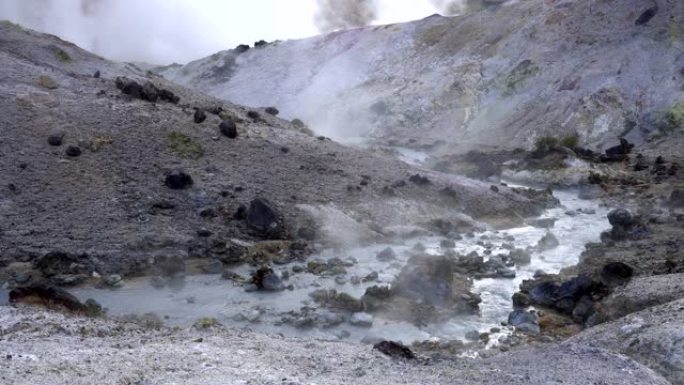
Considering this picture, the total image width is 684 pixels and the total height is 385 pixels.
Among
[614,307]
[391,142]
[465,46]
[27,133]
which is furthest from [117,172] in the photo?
[465,46]

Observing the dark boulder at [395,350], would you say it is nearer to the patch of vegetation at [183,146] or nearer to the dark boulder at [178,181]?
the dark boulder at [178,181]

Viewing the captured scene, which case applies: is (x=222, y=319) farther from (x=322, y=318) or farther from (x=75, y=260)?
(x=75, y=260)

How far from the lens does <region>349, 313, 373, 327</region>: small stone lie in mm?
14891

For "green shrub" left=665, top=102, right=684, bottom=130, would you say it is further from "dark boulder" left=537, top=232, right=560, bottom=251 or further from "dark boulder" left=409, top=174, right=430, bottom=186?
"dark boulder" left=537, top=232, right=560, bottom=251

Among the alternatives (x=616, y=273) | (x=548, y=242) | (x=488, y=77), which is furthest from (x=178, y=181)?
(x=488, y=77)

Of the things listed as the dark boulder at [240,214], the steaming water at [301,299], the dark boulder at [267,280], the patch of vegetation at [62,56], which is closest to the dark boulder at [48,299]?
the steaming water at [301,299]

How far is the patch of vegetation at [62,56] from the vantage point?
99.5 ft

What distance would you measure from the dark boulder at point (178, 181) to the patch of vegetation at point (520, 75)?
104ft

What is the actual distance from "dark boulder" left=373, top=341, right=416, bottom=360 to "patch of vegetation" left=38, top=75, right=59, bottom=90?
19.1 metres

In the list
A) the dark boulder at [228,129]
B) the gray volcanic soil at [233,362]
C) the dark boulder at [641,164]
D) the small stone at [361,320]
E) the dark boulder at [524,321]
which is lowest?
the gray volcanic soil at [233,362]

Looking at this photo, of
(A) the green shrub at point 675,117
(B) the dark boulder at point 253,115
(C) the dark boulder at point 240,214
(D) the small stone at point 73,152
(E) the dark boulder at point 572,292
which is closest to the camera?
(E) the dark boulder at point 572,292


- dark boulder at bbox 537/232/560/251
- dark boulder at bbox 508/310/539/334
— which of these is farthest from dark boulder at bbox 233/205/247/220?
dark boulder at bbox 537/232/560/251

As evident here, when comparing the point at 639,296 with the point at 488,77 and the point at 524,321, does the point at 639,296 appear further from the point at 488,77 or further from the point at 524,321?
the point at 488,77

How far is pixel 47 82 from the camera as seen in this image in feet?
85.1
